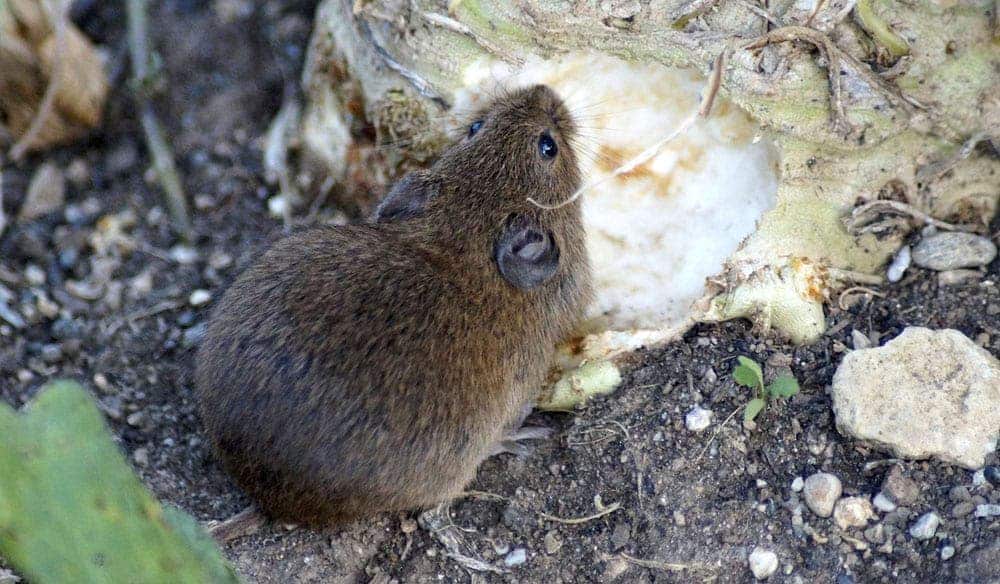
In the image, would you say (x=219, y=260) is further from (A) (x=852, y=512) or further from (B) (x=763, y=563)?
(A) (x=852, y=512)

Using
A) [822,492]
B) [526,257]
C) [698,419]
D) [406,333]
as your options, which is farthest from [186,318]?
[822,492]

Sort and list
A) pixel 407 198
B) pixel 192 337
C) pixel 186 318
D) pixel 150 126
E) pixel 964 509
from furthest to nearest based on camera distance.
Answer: pixel 150 126 < pixel 186 318 < pixel 192 337 < pixel 407 198 < pixel 964 509

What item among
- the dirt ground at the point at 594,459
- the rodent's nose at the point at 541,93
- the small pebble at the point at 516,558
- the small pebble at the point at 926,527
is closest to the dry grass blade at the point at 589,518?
the dirt ground at the point at 594,459

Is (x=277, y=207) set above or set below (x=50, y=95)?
below

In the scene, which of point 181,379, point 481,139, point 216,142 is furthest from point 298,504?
point 216,142

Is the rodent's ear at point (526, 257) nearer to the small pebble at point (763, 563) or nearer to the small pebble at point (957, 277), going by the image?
the small pebble at point (763, 563)

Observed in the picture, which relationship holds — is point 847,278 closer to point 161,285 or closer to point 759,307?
point 759,307
